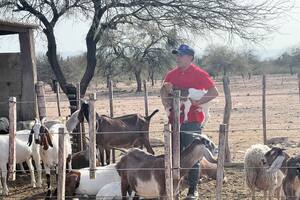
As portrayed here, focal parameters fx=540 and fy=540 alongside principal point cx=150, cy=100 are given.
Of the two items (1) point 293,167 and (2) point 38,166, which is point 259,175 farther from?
(2) point 38,166

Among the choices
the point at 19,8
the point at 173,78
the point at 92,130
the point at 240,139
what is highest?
the point at 19,8

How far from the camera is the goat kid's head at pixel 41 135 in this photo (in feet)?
28.2

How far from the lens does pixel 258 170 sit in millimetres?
7602

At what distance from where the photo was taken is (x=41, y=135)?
8750 mm

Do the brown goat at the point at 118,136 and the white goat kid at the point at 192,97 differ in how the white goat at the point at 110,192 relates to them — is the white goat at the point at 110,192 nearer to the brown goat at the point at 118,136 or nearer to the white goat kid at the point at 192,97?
the white goat kid at the point at 192,97

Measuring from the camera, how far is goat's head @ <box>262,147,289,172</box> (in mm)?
6512

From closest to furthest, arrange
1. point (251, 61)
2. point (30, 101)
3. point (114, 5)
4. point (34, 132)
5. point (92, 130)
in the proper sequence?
point (92, 130)
point (34, 132)
point (30, 101)
point (114, 5)
point (251, 61)

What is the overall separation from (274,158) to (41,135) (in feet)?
12.5

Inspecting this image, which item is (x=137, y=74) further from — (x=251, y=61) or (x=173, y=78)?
(x=173, y=78)

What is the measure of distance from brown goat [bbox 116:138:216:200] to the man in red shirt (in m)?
0.55

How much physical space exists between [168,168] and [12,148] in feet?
9.49

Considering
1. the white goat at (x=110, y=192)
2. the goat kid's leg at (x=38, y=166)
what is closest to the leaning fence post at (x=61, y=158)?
the white goat at (x=110, y=192)

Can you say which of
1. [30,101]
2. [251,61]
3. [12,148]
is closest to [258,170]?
[12,148]

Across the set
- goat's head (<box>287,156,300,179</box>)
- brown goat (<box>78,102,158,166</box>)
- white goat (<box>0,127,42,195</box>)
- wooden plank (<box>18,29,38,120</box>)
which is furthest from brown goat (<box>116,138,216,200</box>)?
wooden plank (<box>18,29,38,120</box>)
